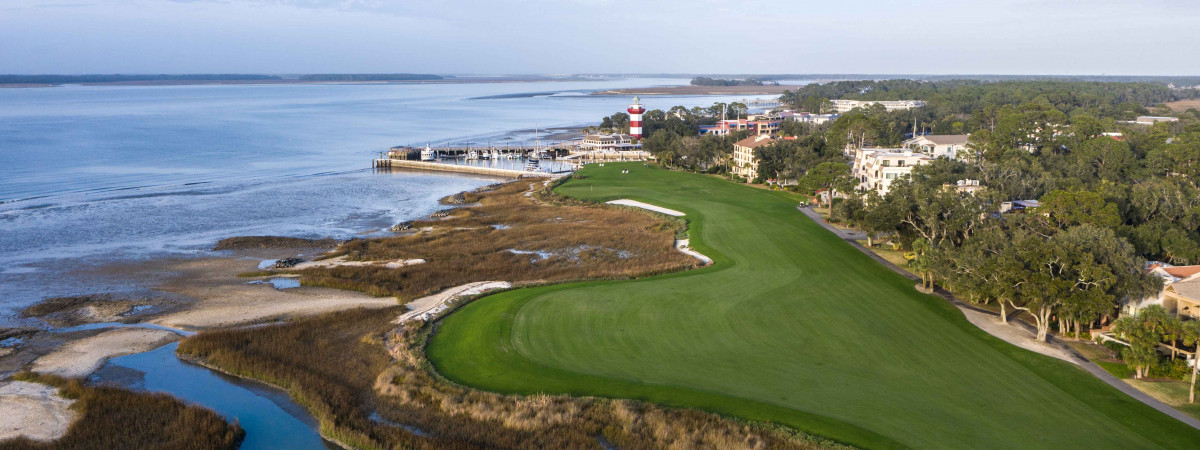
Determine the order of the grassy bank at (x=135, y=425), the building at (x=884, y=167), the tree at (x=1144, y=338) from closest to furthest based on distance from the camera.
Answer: the grassy bank at (x=135, y=425) < the tree at (x=1144, y=338) < the building at (x=884, y=167)

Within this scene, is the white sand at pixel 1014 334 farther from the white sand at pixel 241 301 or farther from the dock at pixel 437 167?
the dock at pixel 437 167

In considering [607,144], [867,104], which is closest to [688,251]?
[607,144]

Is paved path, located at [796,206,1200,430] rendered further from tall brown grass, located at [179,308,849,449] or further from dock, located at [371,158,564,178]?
dock, located at [371,158,564,178]

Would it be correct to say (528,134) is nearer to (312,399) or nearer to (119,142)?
(119,142)

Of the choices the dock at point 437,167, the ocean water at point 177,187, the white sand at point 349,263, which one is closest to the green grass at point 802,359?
the white sand at point 349,263

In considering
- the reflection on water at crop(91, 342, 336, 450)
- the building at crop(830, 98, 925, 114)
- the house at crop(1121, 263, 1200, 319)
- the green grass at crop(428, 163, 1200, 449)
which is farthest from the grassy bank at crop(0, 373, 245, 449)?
the building at crop(830, 98, 925, 114)
